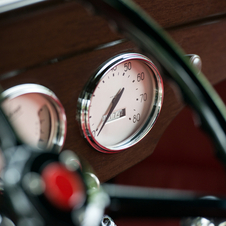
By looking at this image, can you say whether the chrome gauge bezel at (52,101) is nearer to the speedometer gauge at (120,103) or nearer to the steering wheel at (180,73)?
the speedometer gauge at (120,103)

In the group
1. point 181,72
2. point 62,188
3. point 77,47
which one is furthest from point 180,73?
point 77,47

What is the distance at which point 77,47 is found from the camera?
594mm

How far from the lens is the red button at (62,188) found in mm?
253

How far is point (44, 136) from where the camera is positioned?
0.65 m

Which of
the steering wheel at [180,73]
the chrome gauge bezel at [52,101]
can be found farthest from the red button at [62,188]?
the chrome gauge bezel at [52,101]

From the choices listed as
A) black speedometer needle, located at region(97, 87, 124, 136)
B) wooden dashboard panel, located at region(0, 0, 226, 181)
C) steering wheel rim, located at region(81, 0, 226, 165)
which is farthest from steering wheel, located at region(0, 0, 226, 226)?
black speedometer needle, located at region(97, 87, 124, 136)

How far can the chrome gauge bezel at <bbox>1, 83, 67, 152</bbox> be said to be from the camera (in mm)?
532

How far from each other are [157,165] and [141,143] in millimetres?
521

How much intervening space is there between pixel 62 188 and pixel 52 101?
367 millimetres

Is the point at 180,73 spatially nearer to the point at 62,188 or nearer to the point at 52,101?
the point at 62,188

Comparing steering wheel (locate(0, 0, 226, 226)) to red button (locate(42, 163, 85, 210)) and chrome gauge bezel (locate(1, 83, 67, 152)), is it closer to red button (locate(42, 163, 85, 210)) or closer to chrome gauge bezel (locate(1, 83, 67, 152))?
red button (locate(42, 163, 85, 210))

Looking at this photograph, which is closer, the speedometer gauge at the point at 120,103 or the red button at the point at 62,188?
the red button at the point at 62,188

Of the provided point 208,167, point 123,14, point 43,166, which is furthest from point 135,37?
point 208,167

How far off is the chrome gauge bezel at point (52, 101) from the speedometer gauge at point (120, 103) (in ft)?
0.14
